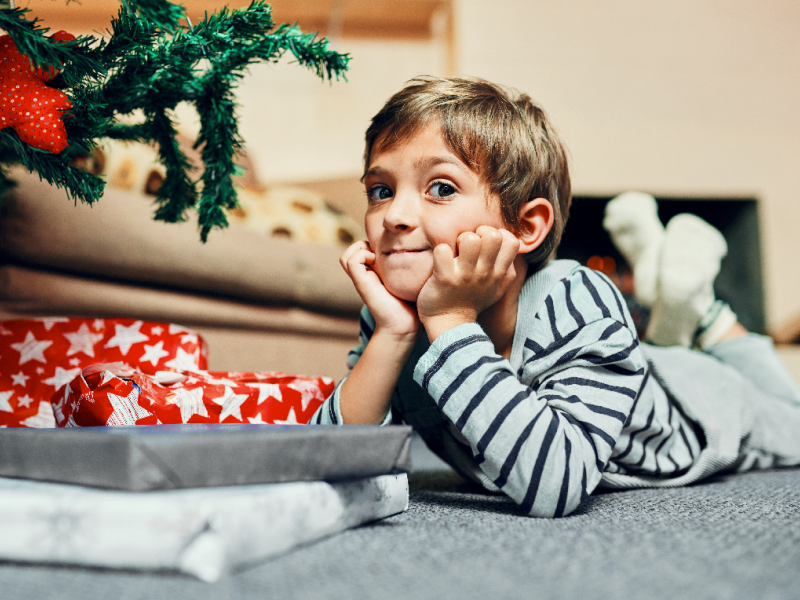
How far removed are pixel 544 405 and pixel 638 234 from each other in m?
0.75

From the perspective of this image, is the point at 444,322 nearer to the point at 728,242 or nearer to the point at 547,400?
the point at 547,400

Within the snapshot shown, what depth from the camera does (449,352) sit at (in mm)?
504

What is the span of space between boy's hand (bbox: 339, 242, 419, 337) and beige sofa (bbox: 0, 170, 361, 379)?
0.22m

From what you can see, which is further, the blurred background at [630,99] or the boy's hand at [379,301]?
the blurred background at [630,99]

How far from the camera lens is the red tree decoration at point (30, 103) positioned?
1.57 feet

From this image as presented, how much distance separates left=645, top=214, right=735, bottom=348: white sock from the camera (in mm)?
1001

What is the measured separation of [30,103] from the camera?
481 mm

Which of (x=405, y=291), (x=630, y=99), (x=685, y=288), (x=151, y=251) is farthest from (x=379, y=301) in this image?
(x=630, y=99)

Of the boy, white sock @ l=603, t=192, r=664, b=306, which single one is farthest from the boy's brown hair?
white sock @ l=603, t=192, r=664, b=306

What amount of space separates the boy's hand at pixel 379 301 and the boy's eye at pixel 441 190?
98mm

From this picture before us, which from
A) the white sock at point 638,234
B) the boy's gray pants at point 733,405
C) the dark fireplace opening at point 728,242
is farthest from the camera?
the dark fireplace opening at point 728,242

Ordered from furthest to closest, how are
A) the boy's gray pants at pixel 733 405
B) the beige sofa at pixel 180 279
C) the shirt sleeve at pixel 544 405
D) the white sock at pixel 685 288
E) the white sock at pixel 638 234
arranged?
the white sock at pixel 638 234, the white sock at pixel 685 288, the beige sofa at pixel 180 279, the boy's gray pants at pixel 733 405, the shirt sleeve at pixel 544 405

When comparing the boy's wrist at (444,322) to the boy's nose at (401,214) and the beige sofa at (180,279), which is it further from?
the beige sofa at (180,279)

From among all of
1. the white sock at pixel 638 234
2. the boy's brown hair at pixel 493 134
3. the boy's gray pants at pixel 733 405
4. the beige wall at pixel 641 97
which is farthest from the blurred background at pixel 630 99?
the boy's brown hair at pixel 493 134
